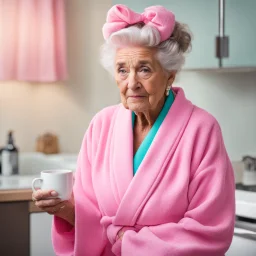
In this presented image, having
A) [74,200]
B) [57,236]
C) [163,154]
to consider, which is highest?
[163,154]

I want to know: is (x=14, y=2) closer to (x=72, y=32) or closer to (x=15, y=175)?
(x=72, y=32)

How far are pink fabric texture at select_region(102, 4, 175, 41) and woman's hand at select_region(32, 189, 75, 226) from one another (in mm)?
477

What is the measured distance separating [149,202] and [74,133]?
1.94 metres

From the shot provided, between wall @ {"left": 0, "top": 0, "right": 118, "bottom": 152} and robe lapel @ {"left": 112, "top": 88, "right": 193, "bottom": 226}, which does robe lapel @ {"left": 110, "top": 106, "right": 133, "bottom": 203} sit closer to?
robe lapel @ {"left": 112, "top": 88, "right": 193, "bottom": 226}

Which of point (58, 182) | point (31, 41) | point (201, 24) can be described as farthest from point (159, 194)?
point (31, 41)

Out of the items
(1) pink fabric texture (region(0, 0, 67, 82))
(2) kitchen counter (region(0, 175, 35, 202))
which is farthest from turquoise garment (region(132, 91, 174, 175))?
(1) pink fabric texture (region(0, 0, 67, 82))

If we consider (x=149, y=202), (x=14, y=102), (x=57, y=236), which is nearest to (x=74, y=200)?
(x=57, y=236)

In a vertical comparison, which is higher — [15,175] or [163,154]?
[163,154]

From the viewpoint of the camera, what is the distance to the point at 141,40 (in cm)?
162

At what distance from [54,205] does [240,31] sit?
4.48 ft

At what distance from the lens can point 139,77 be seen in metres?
1.65

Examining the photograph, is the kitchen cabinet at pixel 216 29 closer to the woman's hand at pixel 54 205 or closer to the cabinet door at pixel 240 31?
the cabinet door at pixel 240 31

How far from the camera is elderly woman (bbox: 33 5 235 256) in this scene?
1.62 meters

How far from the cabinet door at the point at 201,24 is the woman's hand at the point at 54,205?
3.78 feet
